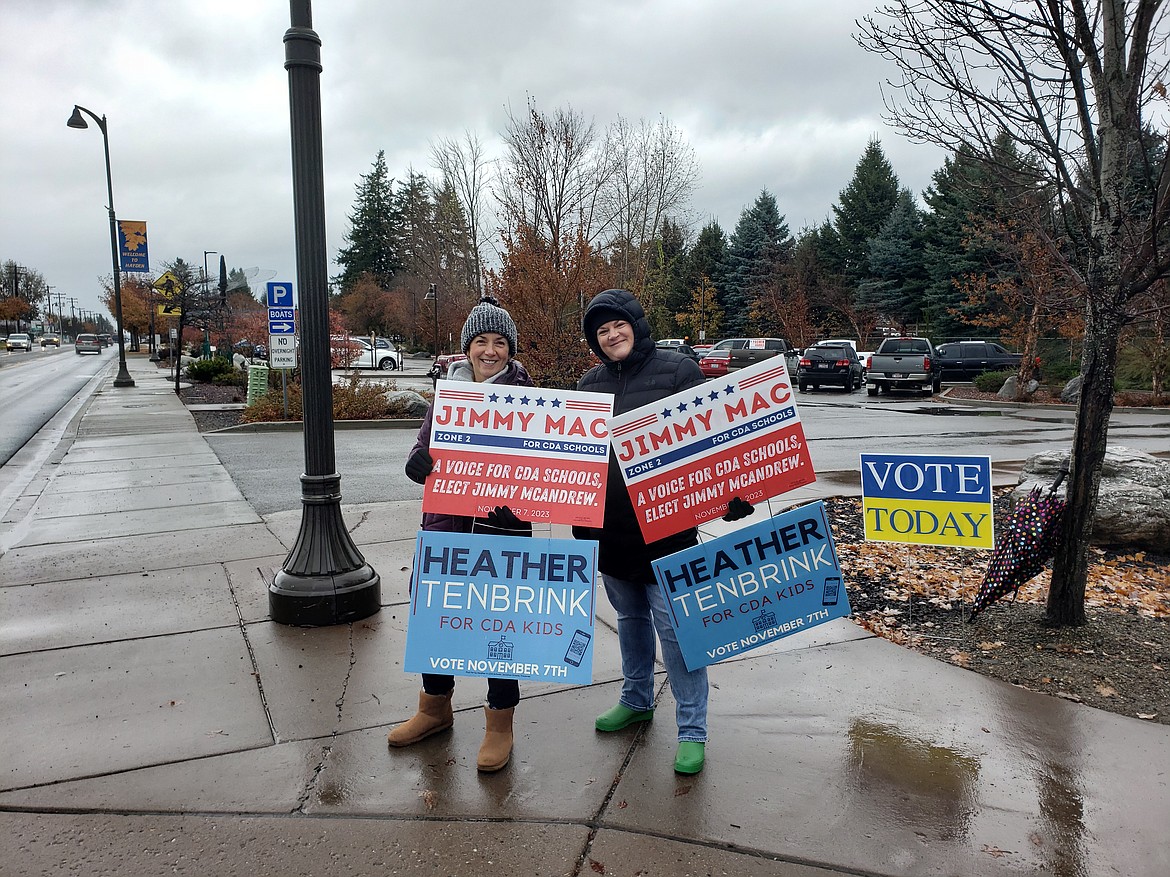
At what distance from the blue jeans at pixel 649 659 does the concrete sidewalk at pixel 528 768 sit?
0.53ft

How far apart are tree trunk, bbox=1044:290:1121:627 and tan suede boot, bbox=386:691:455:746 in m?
3.40

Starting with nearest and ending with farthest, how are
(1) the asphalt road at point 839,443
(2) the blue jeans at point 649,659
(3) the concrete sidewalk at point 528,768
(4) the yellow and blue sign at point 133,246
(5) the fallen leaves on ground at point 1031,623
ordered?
1. (3) the concrete sidewalk at point 528,768
2. (2) the blue jeans at point 649,659
3. (5) the fallen leaves on ground at point 1031,623
4. (1) the asphalt road at point 839,443
5. (4) the yellow and blue sign at point 133,246

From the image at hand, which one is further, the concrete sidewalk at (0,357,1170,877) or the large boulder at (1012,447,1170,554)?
the large boulder at (1012,447,1170,554)

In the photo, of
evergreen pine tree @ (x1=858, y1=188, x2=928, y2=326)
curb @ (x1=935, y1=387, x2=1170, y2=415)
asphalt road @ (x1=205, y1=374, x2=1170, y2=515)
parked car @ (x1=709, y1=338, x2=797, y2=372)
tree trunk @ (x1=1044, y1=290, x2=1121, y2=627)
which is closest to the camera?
tree trunk @ (x1=1044, y1=290, x2=1121, y2=627)

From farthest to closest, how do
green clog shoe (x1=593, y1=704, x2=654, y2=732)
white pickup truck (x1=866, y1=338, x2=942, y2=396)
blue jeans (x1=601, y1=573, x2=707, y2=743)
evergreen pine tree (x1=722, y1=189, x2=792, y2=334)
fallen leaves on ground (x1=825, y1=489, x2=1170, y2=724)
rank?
evergreen pine tree (x1=722, y1=189, x2=792, y2=334)
white pickup truck (x1=866, y1=338, x2=942, y2=396)
fallen leaves on ground (x1=825, y1=489, x2=1170, y2=724)
green clog shoe (x1=593, y1=704, x2=654, y2=732)
blue jeans (x1=601, y1=573, x2=707, y2=743)

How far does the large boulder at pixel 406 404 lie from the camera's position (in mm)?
17078

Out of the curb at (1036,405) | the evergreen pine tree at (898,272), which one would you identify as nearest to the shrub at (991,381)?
the curb at (1036,405)

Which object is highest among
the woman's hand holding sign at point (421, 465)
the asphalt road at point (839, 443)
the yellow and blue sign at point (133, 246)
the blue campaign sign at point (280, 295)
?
the yellow and blue sign at point (133, 246)

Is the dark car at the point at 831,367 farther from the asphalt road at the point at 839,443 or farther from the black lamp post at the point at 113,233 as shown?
the black lamp post at the point at 113,233

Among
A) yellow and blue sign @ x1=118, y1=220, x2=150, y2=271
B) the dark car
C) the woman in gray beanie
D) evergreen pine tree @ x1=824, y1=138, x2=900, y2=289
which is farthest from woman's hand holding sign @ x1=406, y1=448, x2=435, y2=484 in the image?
evergreen pine tree @ x1=824, y1=138, x2=900, y2=289

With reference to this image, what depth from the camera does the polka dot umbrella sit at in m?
4.49

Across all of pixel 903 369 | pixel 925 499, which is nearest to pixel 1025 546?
pixel 925 499

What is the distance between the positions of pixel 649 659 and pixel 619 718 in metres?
0.29

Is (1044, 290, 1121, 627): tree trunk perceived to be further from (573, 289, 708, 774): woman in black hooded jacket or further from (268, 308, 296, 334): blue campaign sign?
(268, 308, 296, 334): blue campaign sign
